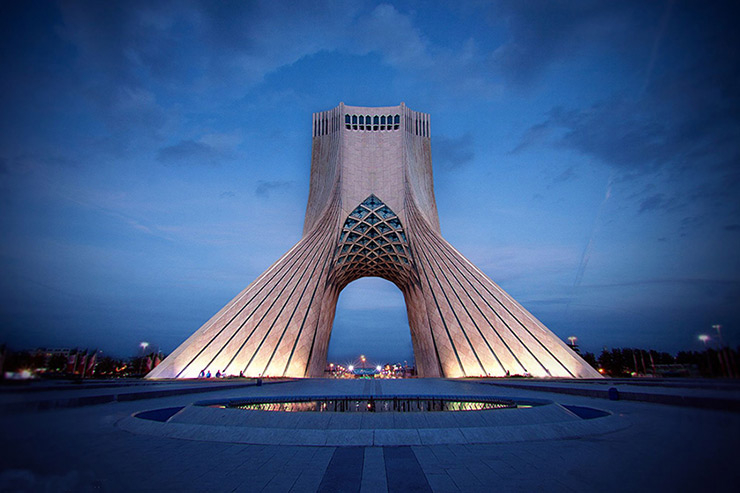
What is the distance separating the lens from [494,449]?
3.50 m

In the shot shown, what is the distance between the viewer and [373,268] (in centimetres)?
2761

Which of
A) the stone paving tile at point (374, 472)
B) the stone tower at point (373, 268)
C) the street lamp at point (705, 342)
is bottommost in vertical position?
the stone paving tile at point (374, 472)

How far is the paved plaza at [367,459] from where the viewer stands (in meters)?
1.38

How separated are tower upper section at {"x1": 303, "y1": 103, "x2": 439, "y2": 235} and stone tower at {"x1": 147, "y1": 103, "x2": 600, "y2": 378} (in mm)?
64

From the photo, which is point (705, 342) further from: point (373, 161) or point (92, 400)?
point (373, 161)

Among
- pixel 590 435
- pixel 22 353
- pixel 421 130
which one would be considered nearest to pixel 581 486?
pixel 590 435

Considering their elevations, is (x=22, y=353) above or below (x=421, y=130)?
below

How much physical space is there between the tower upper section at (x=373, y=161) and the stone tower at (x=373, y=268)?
64 mm

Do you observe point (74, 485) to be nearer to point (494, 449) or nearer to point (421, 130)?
point (494, 449)

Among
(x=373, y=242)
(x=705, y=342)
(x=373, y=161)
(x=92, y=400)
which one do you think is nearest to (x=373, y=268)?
(x=373, y=242)

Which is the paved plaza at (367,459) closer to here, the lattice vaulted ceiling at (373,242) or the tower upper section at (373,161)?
the tower upper section at (373,161)

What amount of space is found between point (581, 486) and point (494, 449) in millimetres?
1181

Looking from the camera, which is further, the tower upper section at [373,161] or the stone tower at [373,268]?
the tower upper section at [373,161]

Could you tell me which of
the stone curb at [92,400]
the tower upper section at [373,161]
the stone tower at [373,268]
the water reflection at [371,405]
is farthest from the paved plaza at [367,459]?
the tower upper section at [373,161]
